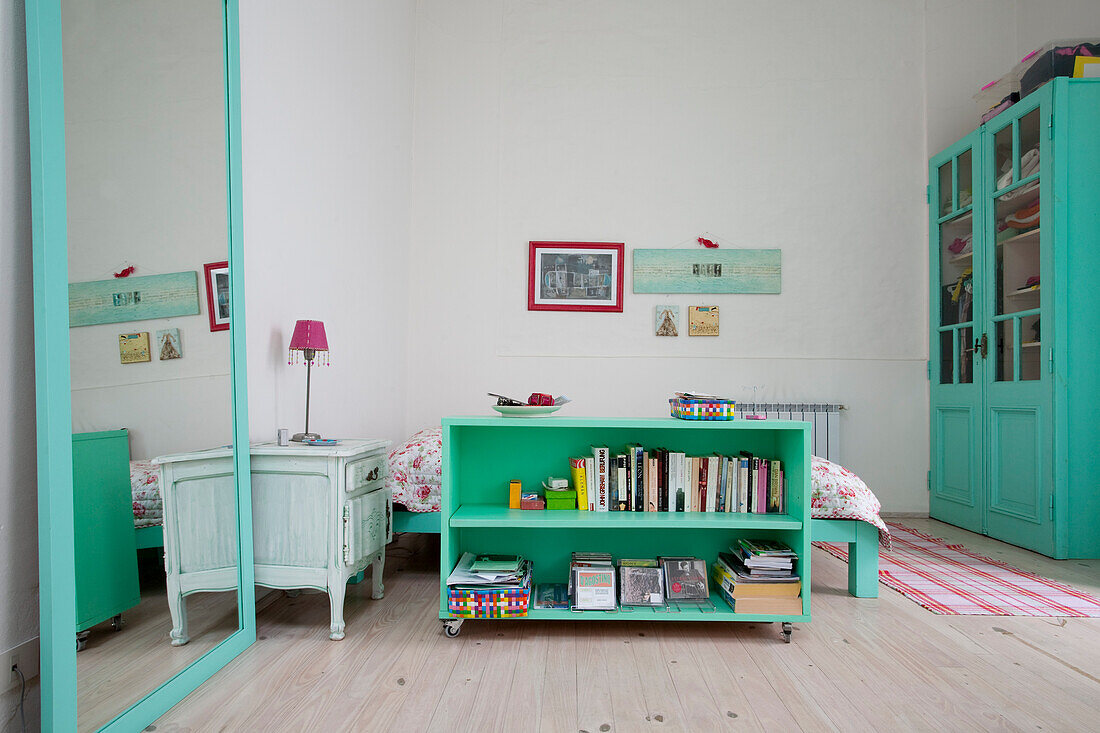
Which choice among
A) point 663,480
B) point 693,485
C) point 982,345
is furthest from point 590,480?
point 982,345

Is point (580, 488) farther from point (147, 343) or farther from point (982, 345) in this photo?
point (982, 345)

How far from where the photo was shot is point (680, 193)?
4.55m

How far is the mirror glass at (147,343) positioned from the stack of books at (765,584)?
1.64 meters

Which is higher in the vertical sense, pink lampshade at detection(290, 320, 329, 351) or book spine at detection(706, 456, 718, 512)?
pink lampshade at detection(290, 320, 329, 351)

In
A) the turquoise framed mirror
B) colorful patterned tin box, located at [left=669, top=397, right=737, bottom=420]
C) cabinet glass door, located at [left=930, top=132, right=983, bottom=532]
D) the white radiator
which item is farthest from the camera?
the white radiator

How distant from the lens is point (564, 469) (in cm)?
258

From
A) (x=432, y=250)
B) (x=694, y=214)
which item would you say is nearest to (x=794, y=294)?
(x=694, y=214)

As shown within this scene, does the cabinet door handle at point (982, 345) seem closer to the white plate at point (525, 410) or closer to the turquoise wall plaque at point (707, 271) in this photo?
the turquoise wall plaque at point (707, 271)

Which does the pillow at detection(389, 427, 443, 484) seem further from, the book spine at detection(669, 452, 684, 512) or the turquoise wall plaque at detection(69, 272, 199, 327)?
the turquoise wall plaque at detection(69, 272, 199, 327)

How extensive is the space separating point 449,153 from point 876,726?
4107 millimetres

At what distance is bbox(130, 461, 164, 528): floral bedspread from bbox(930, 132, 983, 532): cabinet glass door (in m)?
4.16

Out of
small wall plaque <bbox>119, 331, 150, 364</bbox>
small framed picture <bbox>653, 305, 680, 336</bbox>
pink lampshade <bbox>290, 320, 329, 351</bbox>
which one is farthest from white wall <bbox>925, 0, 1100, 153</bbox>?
small wall plaque <bbox>119, 331, 150, 364</bbox>

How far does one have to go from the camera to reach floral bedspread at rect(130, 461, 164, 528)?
5.25 feet

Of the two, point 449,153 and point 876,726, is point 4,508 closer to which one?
point 876,726
